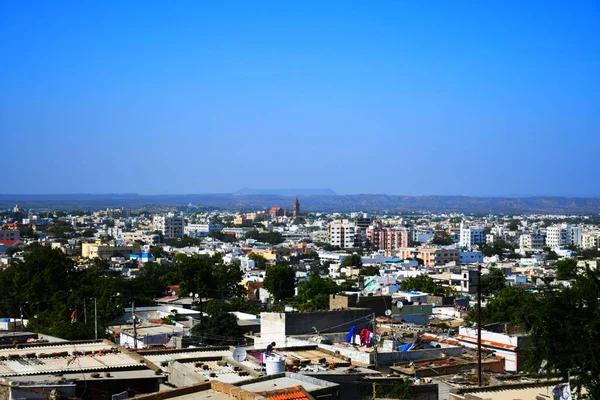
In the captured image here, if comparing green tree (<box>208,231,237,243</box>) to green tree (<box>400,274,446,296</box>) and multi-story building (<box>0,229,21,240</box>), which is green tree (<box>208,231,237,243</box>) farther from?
green tree (<box>400,274,446,296</box>)

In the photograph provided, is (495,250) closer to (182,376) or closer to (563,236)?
(563,236)

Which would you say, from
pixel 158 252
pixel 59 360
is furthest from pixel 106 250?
pixel 59 360

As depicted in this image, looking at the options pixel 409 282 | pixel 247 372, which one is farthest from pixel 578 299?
pixel 409 282

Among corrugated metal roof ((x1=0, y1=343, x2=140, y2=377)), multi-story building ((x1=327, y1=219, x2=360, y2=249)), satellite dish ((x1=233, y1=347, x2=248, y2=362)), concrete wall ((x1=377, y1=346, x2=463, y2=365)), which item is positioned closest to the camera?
corrugated metal roof ((x1=0, y1=343, x2=140, y2=377))

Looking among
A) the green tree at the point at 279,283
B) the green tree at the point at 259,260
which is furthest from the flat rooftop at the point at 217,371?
the green tree at the point at 259,260

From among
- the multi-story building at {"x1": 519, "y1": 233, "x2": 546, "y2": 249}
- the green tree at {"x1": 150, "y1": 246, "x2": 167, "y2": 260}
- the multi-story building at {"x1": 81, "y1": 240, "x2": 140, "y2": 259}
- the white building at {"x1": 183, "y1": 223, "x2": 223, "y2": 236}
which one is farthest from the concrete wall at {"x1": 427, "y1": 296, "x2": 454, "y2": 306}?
the white building at {"x1": 183, "y1": 223, "x2": 223, "y2": 236}

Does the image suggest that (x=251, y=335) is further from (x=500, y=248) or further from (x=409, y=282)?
(x=500, y=248)
